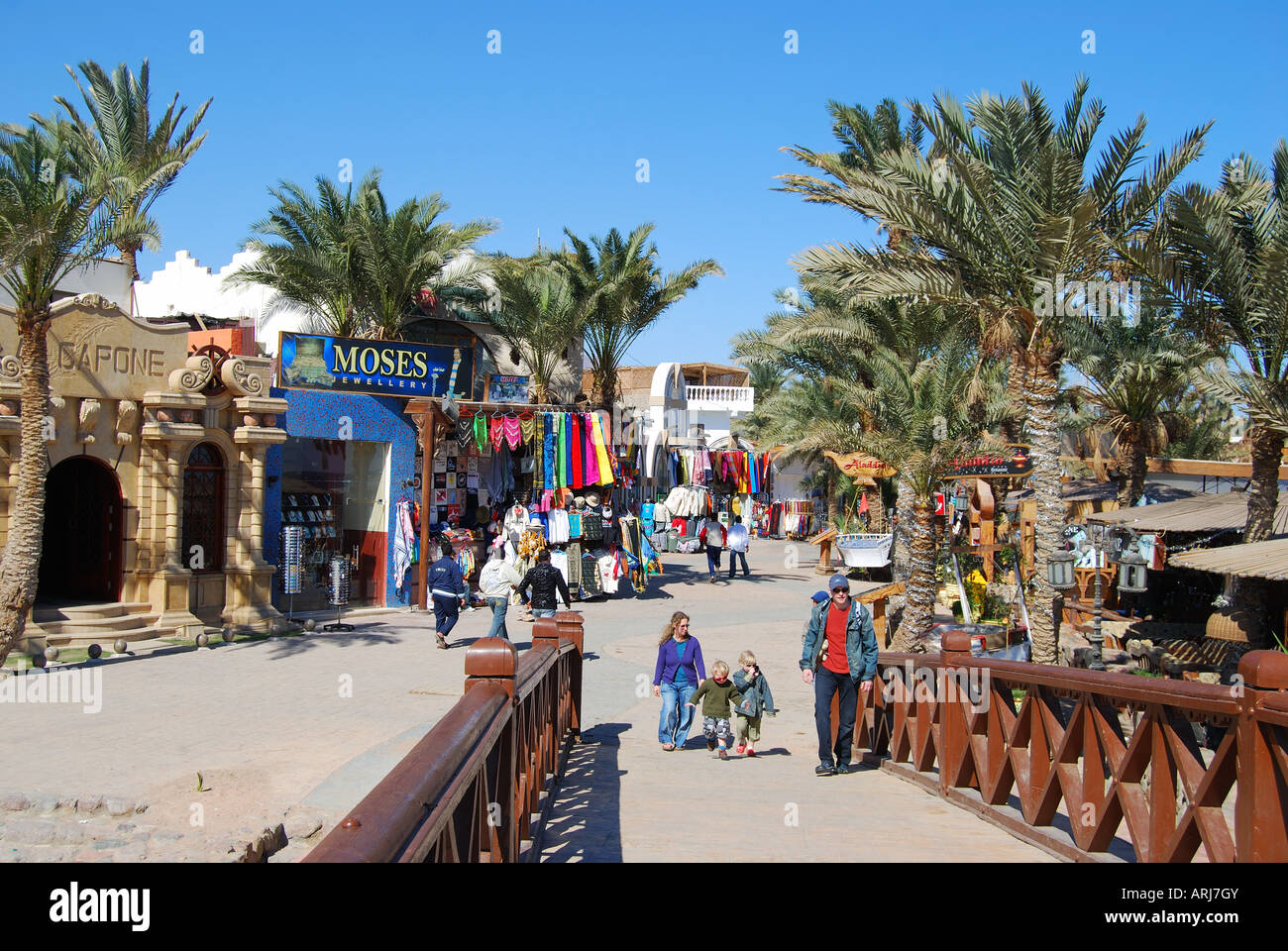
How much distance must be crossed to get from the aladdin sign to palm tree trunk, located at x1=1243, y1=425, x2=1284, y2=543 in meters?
13.2

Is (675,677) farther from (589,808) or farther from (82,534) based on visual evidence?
(82,534)

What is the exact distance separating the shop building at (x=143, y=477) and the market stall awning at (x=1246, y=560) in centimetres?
1295

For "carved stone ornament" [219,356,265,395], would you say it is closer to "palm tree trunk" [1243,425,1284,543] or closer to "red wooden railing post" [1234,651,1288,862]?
"palm tree trunk" [1243,425,1284,543]

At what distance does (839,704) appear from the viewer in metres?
9.40

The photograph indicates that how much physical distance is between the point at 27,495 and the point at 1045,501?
12787mm

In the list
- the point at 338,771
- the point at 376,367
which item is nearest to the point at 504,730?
the point at 338,771

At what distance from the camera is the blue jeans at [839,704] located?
920 cm

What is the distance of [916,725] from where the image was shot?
28.1 feet

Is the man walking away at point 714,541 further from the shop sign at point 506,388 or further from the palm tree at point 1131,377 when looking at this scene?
the palm tree at point 1131,377

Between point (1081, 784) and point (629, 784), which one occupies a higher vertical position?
point (1081, 784)

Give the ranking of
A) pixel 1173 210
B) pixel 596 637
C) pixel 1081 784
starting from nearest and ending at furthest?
pixel 1081 784 → pixel 1173 210 → pixel 596 637
